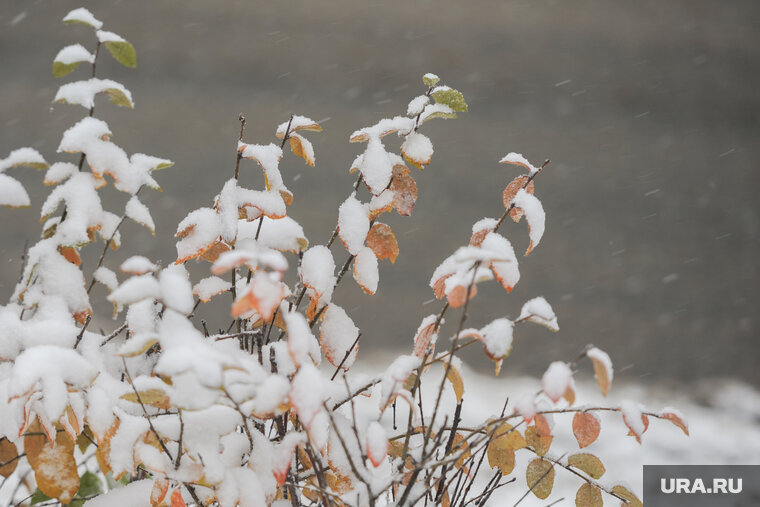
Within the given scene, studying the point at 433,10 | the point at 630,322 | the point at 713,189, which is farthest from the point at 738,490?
the point at 433,10

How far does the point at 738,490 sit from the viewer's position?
2443 millimetres

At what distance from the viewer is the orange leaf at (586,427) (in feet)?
2.55

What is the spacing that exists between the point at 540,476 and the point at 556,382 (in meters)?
0.34

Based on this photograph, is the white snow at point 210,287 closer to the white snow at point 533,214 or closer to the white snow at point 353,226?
the white snow at point 353,226

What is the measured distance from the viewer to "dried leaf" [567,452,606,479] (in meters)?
0.84

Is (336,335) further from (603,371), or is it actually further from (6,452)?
(6,452)

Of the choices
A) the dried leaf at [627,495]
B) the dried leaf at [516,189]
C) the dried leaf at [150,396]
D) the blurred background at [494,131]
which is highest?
the blurred background at [494,131]

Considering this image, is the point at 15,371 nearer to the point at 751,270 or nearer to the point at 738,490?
the point at 738,490

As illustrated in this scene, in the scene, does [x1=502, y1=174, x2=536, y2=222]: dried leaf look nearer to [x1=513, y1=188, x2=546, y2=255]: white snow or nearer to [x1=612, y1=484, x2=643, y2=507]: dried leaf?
[x1=513, y1=188, x2=546, y2=255]: white snow

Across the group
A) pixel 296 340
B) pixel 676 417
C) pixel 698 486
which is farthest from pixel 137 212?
pixel 698 486

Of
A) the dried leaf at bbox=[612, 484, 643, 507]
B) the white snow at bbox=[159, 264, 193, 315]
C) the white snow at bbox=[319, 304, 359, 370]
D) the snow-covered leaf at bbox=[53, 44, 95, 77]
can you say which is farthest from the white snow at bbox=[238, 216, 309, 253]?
the dried leaf at bbox=[612, 484, 643, 507]

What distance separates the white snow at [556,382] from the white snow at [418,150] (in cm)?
32

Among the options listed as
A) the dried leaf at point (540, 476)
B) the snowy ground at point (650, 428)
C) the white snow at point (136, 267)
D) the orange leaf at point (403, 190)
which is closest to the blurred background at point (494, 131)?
the snowy ground at point (650, 428)

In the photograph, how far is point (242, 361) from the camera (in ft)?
2.26
